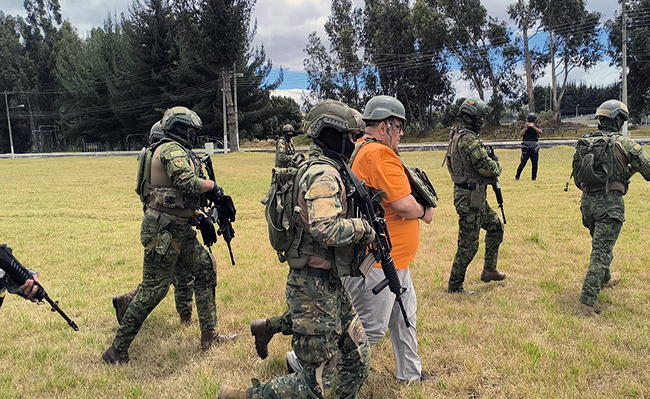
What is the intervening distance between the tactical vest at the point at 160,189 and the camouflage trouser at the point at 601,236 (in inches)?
169

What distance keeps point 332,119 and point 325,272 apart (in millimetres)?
994

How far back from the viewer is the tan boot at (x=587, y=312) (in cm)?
475

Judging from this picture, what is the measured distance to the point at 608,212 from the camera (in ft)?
16.3

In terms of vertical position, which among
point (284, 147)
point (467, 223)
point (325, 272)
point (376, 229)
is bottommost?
point (467, 223)

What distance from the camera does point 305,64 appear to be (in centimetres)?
5959

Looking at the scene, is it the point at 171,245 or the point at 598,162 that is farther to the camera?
the point at 598,162

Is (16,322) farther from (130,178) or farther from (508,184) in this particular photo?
(130,178)

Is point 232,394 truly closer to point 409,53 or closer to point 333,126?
point 333,126

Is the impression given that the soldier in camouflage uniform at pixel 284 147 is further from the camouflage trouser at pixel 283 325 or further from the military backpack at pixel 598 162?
the camouflage trouser at pixel 283 325

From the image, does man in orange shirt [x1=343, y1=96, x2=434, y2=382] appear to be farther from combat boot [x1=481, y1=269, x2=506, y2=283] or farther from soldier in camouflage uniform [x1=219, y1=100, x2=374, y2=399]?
combat boot [x1=481, y1=269, x2=506, y2=283]

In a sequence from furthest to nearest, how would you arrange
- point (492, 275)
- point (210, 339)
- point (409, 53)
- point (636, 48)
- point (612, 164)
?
point (409, 53)
point (636, 48)
point (492, 275)
point (612, 164)
point (210, 339)

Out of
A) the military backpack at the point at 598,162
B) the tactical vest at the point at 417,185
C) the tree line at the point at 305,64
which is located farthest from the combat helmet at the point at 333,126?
the tree line at the point at 305,64

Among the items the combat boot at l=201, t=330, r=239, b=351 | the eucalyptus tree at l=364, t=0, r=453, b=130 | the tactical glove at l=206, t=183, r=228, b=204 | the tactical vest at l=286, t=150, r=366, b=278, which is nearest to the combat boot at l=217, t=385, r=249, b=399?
the tactical vest at l=286, t=150, r=366, b=278

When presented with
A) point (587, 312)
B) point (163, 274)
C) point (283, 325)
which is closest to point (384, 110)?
point (283, 325)
